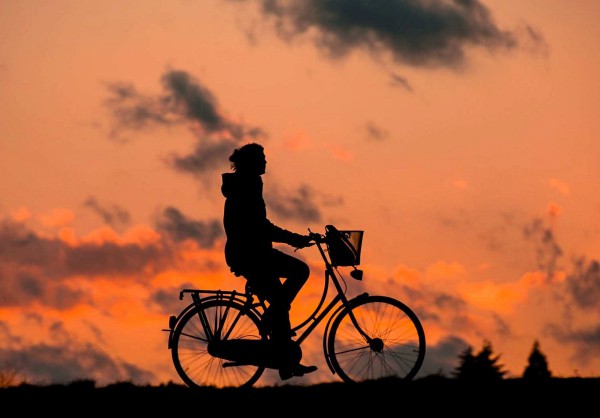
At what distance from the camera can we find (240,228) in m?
12.1

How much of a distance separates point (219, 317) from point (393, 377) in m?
2.27

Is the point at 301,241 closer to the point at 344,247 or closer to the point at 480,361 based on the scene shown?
the point at 344,247

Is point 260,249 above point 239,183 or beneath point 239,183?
beneath

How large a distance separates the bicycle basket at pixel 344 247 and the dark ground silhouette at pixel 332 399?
1.49m

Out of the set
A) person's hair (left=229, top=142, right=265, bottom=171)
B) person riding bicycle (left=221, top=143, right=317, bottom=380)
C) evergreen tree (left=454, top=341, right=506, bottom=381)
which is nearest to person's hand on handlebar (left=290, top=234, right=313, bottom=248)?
person riding bicycle (left=221, top=143, right=317, bottom=380)

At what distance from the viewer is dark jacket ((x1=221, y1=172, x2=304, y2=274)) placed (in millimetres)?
12133

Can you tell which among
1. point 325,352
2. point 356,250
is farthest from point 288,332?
point 356,250

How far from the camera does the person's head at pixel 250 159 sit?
12.1 metres

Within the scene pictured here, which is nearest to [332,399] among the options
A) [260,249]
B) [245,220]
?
[260,249]

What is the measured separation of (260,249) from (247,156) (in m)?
1.12

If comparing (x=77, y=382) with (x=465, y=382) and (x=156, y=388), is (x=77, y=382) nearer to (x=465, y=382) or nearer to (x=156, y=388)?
(x=156, y=388)

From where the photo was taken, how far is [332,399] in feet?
36.9

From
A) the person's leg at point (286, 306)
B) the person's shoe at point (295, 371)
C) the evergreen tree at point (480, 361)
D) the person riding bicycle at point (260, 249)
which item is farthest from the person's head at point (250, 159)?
the evergreen tree at point (480, 361)

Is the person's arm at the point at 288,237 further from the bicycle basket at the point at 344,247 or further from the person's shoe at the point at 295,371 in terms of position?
the person's shoe at the point at 295,371
